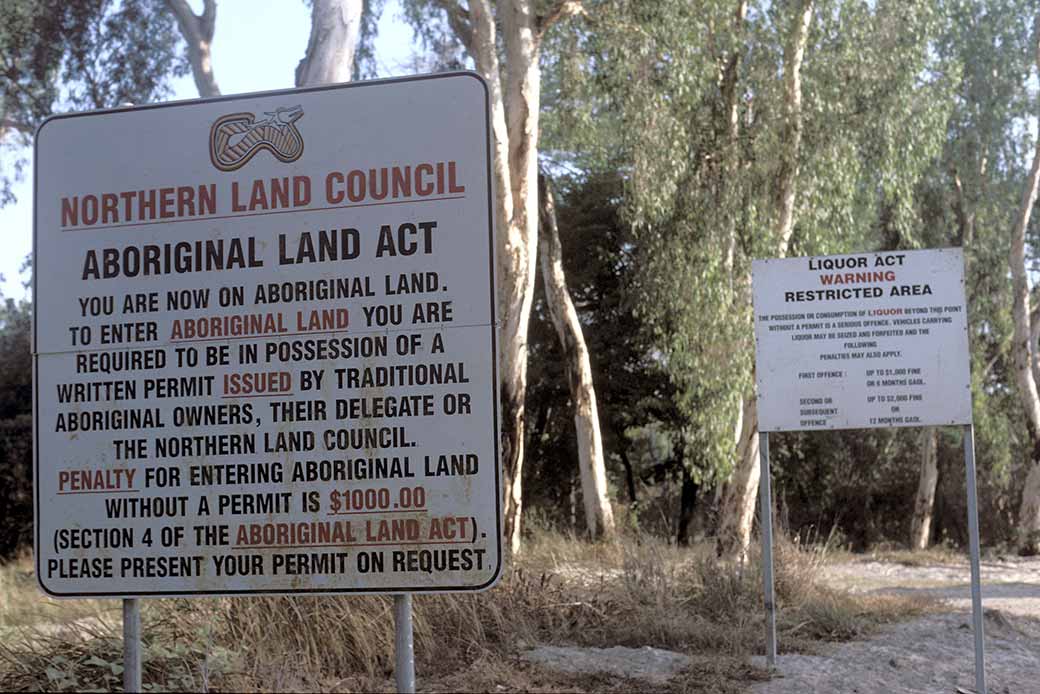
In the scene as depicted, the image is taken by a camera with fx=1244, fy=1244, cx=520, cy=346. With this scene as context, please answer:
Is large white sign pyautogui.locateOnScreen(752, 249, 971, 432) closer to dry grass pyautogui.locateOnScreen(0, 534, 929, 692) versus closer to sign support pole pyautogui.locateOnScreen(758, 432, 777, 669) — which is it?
sign support pole pyautogui.locateOnScreen(758, 432, 777, 669)

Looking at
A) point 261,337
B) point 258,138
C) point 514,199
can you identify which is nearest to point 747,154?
point 514,199

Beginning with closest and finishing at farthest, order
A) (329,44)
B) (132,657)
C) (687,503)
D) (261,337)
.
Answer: (132,657), (261,337), (329,44), (687,503)

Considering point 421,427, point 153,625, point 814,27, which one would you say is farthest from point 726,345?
point 421,427

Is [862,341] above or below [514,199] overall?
below

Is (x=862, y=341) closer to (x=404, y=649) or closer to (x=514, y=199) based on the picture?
(x=404, y=649)

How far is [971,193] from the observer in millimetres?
29203

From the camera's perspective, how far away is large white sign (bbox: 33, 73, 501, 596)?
4.66 m

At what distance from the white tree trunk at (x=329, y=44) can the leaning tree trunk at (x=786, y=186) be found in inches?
409

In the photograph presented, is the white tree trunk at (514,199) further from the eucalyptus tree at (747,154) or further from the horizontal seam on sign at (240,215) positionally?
the horizontal seam on sign at (240,215)

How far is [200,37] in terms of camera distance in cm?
1477

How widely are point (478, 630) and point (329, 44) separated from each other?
4.43m

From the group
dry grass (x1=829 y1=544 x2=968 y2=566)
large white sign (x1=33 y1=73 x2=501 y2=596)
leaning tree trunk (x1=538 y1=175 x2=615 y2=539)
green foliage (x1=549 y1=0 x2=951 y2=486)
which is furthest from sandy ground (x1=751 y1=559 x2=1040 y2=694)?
dry grass (x1=829 y1=544 x2=968 y2=566)

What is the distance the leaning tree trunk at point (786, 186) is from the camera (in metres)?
18.4

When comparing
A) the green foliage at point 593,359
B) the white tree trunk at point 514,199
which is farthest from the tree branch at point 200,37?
the green foliage at point 593,359
